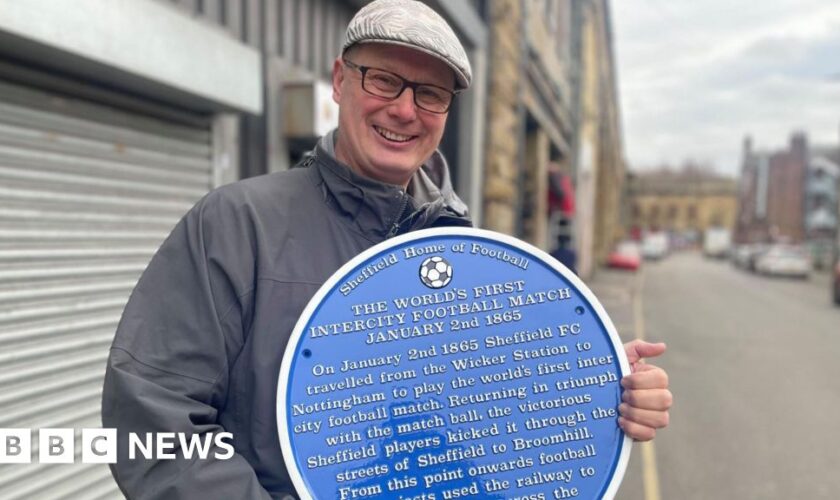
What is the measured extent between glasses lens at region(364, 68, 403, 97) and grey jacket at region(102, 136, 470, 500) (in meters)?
0.20

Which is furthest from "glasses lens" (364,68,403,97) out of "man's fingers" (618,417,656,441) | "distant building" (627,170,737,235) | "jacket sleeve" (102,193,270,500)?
"distant building" (627,170,737,235)

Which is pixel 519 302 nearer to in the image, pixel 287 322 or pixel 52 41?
pixel 287 322

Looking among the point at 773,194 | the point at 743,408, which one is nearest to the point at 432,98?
the point at 743,408

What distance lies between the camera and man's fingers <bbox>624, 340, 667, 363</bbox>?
1.65 m

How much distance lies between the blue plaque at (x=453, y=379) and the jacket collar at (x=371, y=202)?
10 cm

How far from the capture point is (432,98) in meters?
1.69

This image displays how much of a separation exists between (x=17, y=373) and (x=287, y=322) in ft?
6.68

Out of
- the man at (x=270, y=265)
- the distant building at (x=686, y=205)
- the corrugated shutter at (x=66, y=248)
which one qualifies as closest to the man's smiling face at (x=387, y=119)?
the man at (x=270, y=265)

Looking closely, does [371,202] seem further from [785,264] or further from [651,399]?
[785,264]

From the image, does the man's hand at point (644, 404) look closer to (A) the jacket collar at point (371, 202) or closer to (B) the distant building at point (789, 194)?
(A) the jacket collar at point (371, 202)

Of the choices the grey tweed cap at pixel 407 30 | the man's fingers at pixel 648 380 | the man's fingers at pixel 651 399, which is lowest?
the man's fingers at pixel 651 399

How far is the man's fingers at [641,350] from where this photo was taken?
1.65 m

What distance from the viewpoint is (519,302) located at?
1632 mm

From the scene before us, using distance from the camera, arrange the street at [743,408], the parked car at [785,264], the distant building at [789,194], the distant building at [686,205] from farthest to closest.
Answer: the distant building at [686,205]
the distant building at [789,194]
the parked car at [785,264]
the street at [743,408]
